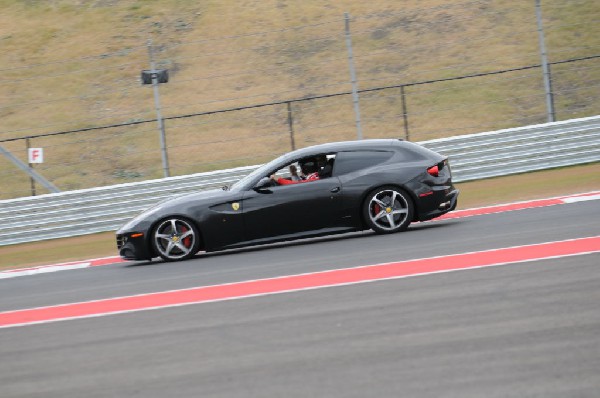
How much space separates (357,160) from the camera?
12891 millimetres

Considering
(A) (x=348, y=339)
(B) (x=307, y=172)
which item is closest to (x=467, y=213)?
(B) (x=307, y=172)

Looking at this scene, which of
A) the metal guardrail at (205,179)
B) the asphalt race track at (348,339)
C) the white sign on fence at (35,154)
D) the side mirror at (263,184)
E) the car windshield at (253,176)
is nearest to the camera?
the asphalt race track at (348,339)

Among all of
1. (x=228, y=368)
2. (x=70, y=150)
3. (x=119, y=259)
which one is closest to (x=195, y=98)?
(x=70, y=150)

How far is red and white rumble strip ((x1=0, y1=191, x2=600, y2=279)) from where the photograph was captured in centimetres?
1412

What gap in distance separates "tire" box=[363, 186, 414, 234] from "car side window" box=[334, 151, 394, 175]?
15.9 inches

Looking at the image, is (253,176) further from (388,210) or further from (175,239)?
(388,210)

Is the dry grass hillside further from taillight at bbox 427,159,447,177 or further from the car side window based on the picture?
taillight at bbox 427,159,447,177

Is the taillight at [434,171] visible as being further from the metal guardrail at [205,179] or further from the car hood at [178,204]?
the metal guardrail at [205,179]

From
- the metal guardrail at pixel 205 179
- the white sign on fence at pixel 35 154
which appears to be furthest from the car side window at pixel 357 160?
the white sign on fence at pixel 35 154

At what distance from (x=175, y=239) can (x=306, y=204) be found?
1729mm

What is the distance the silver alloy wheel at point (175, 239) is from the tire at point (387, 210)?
219 centimetres

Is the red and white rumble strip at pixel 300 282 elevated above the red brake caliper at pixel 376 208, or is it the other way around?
the red brake caliper at pixel 376 208

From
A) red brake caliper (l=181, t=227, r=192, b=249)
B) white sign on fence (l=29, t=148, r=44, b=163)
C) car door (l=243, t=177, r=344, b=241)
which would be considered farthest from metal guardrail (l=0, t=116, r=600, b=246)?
car door (l=243, t=177, r=344, b=241)

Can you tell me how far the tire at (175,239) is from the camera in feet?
42.0
